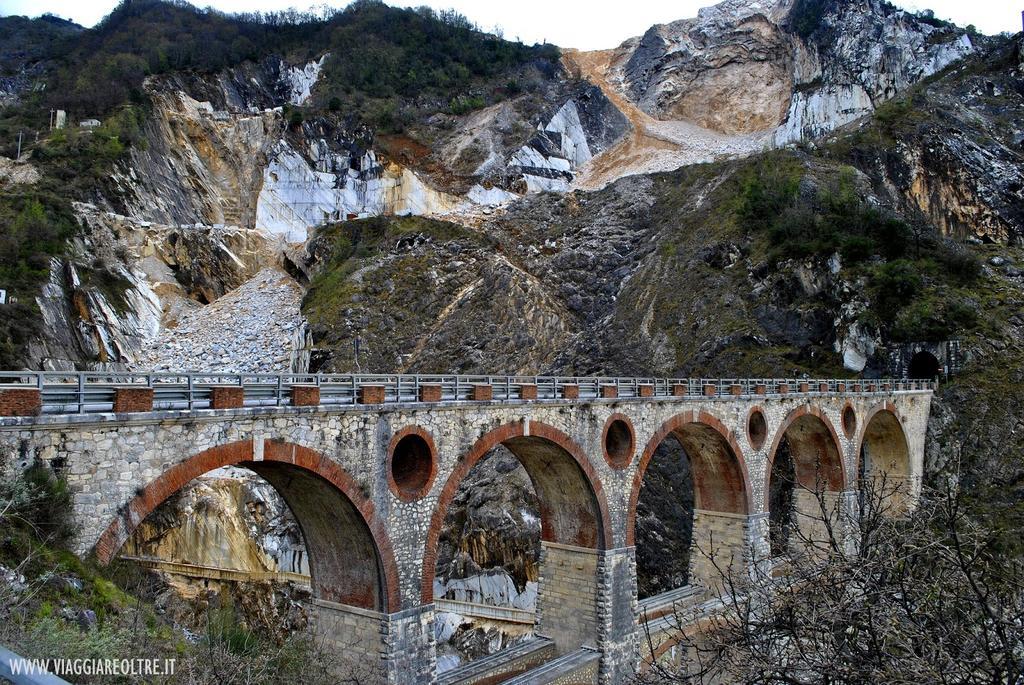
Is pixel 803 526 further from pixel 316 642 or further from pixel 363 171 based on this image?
pixel 363 171

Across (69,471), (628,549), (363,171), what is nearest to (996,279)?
(628,549)

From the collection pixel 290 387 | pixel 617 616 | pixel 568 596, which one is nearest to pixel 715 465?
pixel 617 616

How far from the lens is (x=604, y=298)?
53.3 metres

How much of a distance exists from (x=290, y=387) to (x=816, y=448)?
2791 centimetres

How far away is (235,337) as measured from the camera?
5541 centimetres

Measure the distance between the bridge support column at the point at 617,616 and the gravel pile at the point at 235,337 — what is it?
36.5 meters

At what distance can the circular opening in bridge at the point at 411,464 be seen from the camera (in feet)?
55.3

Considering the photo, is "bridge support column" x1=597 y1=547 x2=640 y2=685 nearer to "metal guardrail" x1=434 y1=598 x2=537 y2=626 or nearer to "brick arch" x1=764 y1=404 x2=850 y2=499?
"metal guardrail" x1=434 y1=598 x2=537 y2=626

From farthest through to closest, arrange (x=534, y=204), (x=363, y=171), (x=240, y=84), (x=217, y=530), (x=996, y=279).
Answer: (x=240, y=84)
(x=363, y=171)
(x=534, y=204)
(x=996, y=279)
(x=217, y=530)

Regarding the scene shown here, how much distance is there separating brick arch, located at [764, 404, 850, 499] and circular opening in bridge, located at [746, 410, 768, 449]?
3.09 metres

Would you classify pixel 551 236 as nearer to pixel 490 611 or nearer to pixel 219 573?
pixel 490 611

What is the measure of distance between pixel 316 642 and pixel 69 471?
27.9 feet

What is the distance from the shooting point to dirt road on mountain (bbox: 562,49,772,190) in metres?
74.4

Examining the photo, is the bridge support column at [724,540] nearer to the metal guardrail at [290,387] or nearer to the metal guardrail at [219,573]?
the metal guardrail at [290,387]
